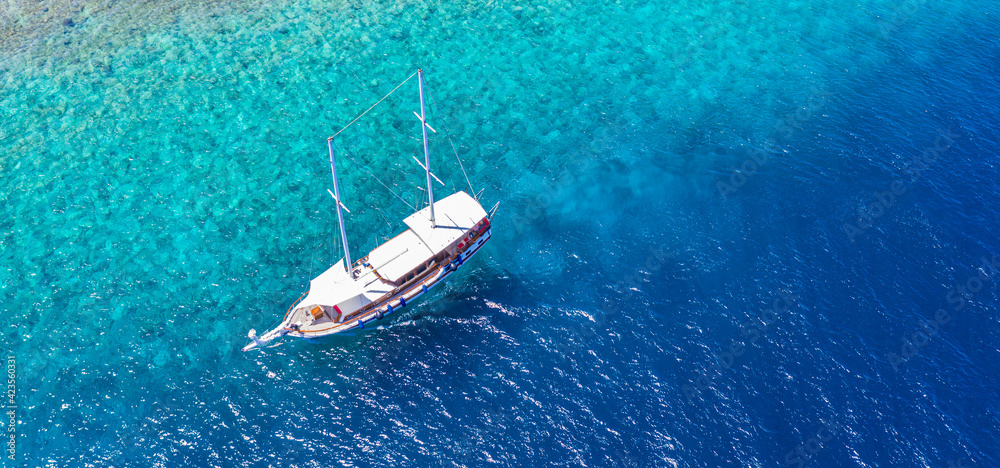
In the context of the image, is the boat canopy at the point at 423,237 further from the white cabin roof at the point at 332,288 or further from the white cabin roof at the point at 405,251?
the white cabin roof at the point at 332,288

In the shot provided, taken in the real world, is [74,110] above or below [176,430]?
above

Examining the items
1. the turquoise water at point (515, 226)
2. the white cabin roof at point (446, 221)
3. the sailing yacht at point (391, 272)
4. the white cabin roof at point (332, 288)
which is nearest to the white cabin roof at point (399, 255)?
the sailing yacht at point (391, 272)

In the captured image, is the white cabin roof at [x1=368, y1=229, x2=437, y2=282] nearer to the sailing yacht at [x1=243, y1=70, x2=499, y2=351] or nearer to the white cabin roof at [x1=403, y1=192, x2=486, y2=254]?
the sailing yacht at [x1=243, y1=70, x2=499, y2=351]

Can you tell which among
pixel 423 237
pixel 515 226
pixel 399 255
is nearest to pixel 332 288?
pixel 399 255

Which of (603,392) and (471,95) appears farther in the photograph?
(471,95)

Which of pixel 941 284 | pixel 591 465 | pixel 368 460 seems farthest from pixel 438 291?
pixel 941 284

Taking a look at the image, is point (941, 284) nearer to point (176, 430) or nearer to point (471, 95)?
point (471, 95)

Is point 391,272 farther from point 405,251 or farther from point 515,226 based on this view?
point 515,226
